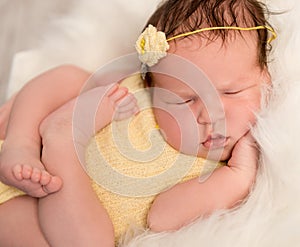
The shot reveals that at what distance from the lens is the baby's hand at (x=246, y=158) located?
1.12 metres

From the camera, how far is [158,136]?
1.23 m

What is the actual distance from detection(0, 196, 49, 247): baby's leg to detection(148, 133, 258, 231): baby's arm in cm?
20

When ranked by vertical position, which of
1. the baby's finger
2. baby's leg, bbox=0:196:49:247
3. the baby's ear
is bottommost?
baby's leg, bbox=0:196:49:247

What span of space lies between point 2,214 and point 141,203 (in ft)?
0.83

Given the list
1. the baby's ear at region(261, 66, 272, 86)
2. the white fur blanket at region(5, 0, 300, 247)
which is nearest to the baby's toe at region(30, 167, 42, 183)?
the white fur blanket at region(5, 0, 300, 247)

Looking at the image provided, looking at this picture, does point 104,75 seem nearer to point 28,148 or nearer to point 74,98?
point 74,98

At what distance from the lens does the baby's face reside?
3.79 feet

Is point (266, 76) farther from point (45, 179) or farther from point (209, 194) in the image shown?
point (45, 179)

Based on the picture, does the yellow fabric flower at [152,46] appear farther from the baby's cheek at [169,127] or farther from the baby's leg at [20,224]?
the baby's leg at [20,224]

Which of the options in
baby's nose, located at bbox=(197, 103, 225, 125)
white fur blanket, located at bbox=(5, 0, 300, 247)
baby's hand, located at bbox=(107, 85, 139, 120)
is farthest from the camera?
baby's hand, located at bbox=(107, 85, 139, 120)

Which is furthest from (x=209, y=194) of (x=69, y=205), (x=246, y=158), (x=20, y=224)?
(x=20, y=224)

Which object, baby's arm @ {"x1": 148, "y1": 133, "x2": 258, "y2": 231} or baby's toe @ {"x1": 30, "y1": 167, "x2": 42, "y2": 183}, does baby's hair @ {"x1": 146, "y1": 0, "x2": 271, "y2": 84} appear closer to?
baby's arm @ {"x1": 148, "y1": 133, "x2": 258, "y2": 231}

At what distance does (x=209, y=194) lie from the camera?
1.10 metres

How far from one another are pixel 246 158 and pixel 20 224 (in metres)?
0.42
